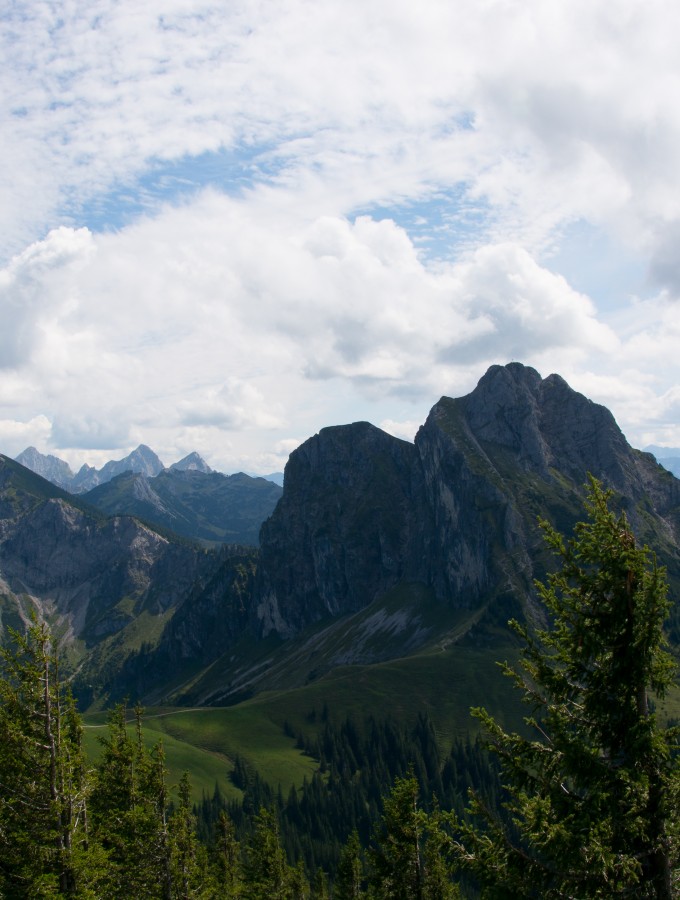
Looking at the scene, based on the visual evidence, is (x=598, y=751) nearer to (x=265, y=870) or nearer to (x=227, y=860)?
(x=265, y=870)

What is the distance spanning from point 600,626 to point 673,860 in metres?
5.62

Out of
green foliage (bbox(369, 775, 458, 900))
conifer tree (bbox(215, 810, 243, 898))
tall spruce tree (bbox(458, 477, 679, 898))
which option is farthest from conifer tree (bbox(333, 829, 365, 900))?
tall spruce tree (bbox(458, 477, 679, 898))

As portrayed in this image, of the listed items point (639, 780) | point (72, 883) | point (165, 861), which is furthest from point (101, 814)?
point (639, 780)

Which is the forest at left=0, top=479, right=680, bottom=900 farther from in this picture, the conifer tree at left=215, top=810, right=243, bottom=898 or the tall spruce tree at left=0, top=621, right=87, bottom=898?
the conifer tree at left=215, top=810, right=243, bottom=898

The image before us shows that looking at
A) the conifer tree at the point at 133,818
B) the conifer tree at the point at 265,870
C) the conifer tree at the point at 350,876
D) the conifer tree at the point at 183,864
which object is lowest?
the conifer tree at the point at 350,876

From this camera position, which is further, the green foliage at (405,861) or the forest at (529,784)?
the green foliage at (405,861)

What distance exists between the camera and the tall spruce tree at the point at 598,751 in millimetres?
15930

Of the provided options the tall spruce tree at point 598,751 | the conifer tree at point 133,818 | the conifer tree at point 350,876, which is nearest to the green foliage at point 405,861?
the conifer tree at point 133,818

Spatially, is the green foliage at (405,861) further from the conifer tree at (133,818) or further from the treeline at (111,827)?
the conifer tree at (133,818)

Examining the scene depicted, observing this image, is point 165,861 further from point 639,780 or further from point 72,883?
point 639,780

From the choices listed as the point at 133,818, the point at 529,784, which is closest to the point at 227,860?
the point at 133,818

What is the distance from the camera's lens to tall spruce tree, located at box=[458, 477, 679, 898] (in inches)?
627

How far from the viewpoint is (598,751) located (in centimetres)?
1702

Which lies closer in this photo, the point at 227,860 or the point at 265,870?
the point at 265,870
